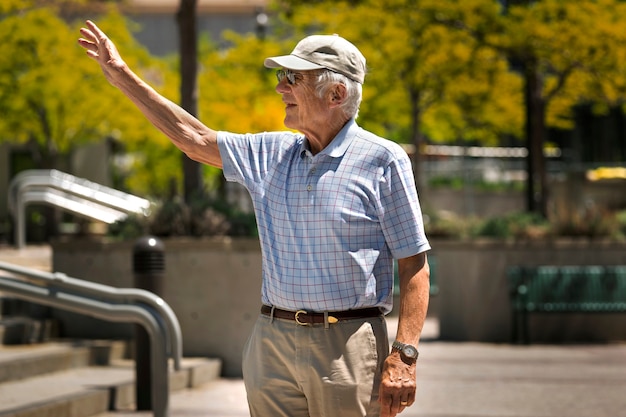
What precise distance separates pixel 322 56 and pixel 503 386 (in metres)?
7.13

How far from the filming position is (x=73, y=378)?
362 inches

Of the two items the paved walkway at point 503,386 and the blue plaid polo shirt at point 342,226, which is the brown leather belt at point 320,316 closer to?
the blue plaid polo shirt at point 342,226

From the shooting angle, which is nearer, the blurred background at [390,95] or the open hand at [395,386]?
the open hand at [395,386]

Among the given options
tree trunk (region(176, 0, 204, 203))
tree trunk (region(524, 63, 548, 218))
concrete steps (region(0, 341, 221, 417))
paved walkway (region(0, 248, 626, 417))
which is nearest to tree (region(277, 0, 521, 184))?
tree trunk (region(524, 63, 548, 218))

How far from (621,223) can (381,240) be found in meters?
13.3

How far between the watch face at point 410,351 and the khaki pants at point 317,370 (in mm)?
114

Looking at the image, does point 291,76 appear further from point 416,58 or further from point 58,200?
point 416,58

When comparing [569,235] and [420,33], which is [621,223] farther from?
[420,33]

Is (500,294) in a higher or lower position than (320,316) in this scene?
lower

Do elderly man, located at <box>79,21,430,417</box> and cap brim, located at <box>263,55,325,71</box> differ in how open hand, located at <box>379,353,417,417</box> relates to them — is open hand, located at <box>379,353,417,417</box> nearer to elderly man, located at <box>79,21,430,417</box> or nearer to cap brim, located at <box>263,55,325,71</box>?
elderly man, located at <box>79,21,430,417</box>

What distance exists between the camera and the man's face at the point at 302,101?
3.85 meters

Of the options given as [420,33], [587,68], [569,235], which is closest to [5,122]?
[420,33]

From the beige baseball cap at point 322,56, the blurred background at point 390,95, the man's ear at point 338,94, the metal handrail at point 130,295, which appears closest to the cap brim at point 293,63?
the beige baseball cap at point 322,56

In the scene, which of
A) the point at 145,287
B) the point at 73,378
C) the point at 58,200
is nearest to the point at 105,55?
the point at 145,287
